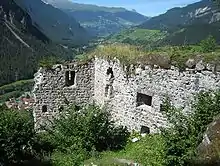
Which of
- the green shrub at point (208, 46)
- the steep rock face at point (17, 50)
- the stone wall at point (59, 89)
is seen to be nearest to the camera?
the stone wall at point (59, 89)

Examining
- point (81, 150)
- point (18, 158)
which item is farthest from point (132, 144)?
point (18, 158)

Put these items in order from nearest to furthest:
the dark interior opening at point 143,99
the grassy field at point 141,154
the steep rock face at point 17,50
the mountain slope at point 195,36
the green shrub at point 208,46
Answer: the grassy field at point 141,154 < the dark interior opening at point 143,99 < the green shrub at point 208,46 < the mountain slope at point 195,36 < the steep rock face at point 17,50

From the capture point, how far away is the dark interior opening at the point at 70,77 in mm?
17031

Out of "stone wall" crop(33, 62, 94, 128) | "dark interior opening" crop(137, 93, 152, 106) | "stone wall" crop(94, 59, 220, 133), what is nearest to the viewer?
"stone wall" crop(94, 59, 220, 133)

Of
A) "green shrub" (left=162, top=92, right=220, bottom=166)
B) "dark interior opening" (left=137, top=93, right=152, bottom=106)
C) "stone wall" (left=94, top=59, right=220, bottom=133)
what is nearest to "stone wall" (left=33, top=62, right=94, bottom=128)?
"stone wall" (left=94, top=59, right=220, bottom=133)

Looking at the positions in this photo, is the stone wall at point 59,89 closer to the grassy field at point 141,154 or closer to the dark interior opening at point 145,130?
the dark interior opening at point 145,130

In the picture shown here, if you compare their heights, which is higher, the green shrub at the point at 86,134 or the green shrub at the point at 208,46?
the green shrub at the point at 208,46

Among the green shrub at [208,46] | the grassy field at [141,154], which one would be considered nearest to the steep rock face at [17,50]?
the green shrub at [208,46]

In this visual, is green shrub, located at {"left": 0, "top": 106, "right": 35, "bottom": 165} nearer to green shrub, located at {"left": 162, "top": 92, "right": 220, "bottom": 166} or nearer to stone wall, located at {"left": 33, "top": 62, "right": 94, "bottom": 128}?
stone wall, located at {"left": 33, "top": 62, "right": 94, "bottom": 128}

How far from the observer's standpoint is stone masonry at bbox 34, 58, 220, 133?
13.5 m

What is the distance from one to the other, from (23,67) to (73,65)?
374 feet

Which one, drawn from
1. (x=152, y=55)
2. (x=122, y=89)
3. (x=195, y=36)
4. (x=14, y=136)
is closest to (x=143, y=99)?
(x=122, y=89)

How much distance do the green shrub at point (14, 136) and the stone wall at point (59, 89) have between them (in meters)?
2.44

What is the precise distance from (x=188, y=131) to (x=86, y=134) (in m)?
4.67
